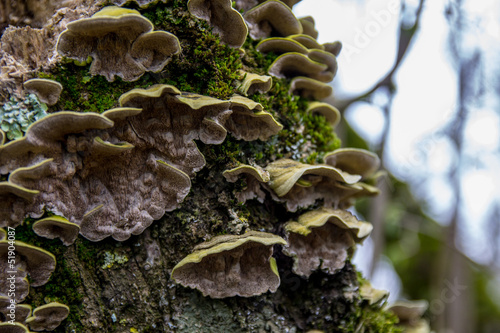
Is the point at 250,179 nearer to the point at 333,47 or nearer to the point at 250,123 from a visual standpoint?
the point at 250,123

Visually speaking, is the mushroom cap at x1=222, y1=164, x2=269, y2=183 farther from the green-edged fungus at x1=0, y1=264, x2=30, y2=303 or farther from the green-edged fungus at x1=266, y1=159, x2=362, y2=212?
the green-edged fungus at x1=0, y1=264, x2=30, y2=303

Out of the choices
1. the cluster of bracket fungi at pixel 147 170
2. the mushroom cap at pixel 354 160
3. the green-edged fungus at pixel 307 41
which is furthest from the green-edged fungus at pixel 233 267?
the green-edged fungus at pixel 307 41

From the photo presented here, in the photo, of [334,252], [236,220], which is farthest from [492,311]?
[236,220]

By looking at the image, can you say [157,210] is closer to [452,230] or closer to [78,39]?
[78,39]

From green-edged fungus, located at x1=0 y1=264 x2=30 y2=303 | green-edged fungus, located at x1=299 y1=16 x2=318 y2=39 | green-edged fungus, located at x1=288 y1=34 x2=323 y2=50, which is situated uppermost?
green-edged fungus, located at x1=299 y1=16 x2=318 y2=39

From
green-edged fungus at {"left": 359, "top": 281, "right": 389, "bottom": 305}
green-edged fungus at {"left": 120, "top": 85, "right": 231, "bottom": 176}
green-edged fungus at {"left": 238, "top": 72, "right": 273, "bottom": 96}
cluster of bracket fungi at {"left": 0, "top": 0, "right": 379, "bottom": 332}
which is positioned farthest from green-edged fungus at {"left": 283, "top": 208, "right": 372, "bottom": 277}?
green-edged fungus at {"left": 238, "top": 72, "right": 273, "bottom": 96}

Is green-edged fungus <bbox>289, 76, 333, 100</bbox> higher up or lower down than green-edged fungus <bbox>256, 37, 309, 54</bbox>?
lower down

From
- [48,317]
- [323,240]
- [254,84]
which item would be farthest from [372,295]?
[48,317]
